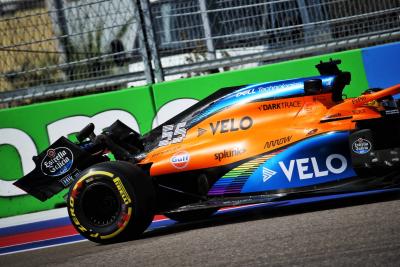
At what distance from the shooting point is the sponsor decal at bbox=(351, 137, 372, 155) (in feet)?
17.3

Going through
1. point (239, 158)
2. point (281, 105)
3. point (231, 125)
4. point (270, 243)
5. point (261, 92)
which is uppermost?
point (261, 92)

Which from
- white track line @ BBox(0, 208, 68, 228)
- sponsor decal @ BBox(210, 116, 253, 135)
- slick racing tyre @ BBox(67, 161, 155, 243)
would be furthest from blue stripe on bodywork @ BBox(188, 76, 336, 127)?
white track line @ BBox(0, 208, 68, 228)

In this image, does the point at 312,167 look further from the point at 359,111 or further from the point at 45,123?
the point at 45,123

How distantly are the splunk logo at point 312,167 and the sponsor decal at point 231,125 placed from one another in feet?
1.66

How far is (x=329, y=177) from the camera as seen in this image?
5.40 metres

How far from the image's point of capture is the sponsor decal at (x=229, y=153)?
18.7 ft

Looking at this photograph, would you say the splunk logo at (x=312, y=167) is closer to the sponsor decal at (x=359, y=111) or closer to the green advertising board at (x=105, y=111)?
the sponsor decal at (x=359, y=111)

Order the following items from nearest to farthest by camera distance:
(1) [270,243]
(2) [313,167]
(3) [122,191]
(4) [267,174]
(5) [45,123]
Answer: (1) [270,243]
(2) [313,167]
(4) [267,174]
(3) [122,191]
(5) [45,123]

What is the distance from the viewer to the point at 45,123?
348 inches

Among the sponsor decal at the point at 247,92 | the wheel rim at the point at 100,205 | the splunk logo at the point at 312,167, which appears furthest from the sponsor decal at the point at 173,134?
the splunk logo at the point at 312,167

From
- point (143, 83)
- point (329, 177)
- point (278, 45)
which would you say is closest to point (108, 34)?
point (143, 83)

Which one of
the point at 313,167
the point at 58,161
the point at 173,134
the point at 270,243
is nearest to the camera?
the point at 270,243

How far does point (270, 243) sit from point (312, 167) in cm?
121

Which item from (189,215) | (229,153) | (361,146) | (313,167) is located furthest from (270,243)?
(189,215)
